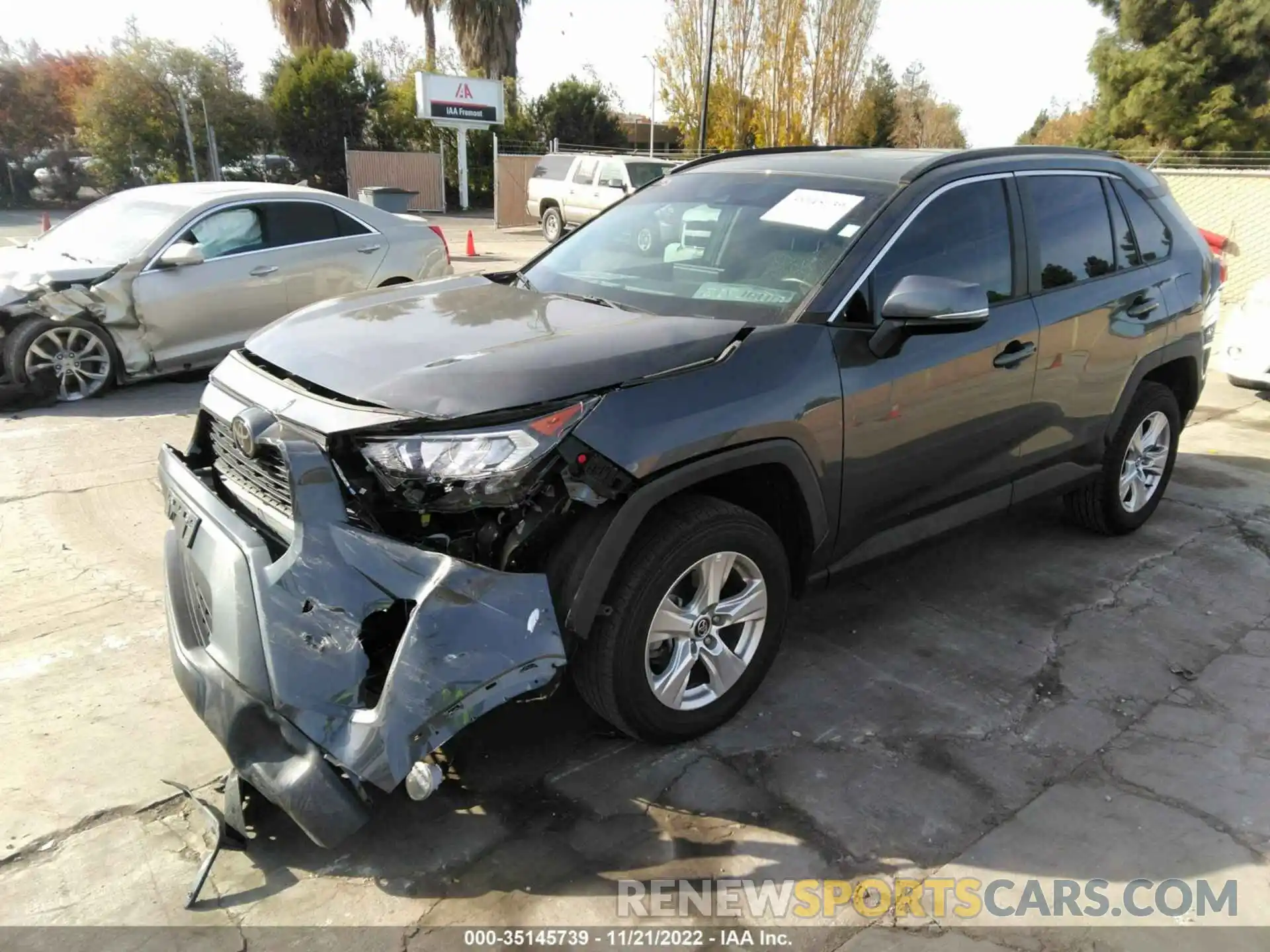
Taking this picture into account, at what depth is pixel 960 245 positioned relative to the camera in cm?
363

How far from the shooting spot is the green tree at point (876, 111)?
29141 mm

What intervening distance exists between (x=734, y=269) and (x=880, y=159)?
91 centimetres

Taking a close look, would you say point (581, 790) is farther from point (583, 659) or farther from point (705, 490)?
point (705, 490)

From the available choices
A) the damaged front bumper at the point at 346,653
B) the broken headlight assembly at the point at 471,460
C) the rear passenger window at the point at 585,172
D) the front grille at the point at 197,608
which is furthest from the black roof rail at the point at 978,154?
the rear passenger window at the point at 585,172

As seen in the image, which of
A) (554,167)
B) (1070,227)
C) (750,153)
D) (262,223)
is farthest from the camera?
(554,167)

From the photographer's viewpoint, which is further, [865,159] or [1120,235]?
[1120,235]

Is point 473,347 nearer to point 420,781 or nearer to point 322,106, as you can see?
point 420,781

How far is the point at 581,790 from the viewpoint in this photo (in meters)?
2.89

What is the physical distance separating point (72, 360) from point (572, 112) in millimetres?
30856

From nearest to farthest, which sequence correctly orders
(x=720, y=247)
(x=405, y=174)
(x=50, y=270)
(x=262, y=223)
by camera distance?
(x=720, y=247)
(x=50, y=270)
(x=262, y=223)
(x=405, y=174)

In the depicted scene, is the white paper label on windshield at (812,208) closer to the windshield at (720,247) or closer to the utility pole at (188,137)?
the windshield at (720,247)

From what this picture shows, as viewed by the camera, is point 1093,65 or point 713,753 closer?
point 713,753

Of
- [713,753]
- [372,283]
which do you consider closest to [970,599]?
[713,753]

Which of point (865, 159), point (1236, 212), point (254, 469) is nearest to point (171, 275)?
point (254, 469)
